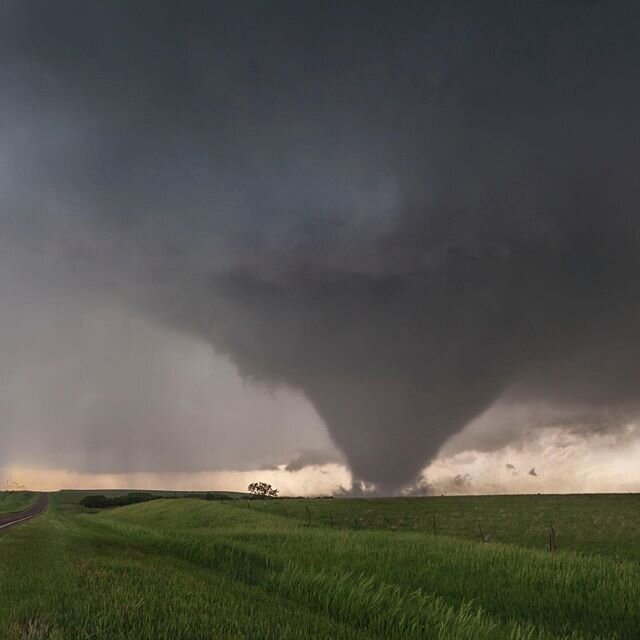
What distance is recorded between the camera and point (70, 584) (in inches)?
448

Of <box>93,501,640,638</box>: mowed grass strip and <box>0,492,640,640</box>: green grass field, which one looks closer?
<box>0,492,640,640</box>: green grass field

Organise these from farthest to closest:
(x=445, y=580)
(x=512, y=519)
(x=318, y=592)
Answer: (x=512, y=519) < (x=445, y=580) < (x=318, y=592)

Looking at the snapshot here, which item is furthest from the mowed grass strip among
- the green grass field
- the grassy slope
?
the grassy slope

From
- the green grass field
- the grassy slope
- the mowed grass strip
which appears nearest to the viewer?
the green grass field

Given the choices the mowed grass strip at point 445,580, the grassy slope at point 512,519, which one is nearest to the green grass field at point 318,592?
the mowed grass strip at point 445,580

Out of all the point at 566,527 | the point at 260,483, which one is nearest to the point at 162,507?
the point at 566,527

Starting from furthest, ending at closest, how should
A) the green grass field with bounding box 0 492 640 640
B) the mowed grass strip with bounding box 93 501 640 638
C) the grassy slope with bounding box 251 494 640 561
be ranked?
the grassy slope with bounding box 251 494 640 561 < the mowed grass strip with bounding box 93 501 640 638 < the green grass field with bounding box 0 492 640 640

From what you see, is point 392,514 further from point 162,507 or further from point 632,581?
point 632,581

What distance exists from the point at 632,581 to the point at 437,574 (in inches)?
242

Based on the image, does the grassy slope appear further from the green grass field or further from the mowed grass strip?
the green grass field

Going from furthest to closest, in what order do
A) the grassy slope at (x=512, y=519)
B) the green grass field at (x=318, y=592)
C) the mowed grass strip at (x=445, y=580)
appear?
the grassy slope at (x=512, y=519) < the mowed grass strip at (x=445, y=580) < the green grass field at (x=318, y=592)

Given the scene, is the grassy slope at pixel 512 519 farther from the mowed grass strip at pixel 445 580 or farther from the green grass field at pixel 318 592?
the green grass field at pixel 318 592

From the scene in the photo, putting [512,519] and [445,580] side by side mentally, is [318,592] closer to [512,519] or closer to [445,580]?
[445,580]

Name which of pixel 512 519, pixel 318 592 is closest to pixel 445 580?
pixel 318 592
